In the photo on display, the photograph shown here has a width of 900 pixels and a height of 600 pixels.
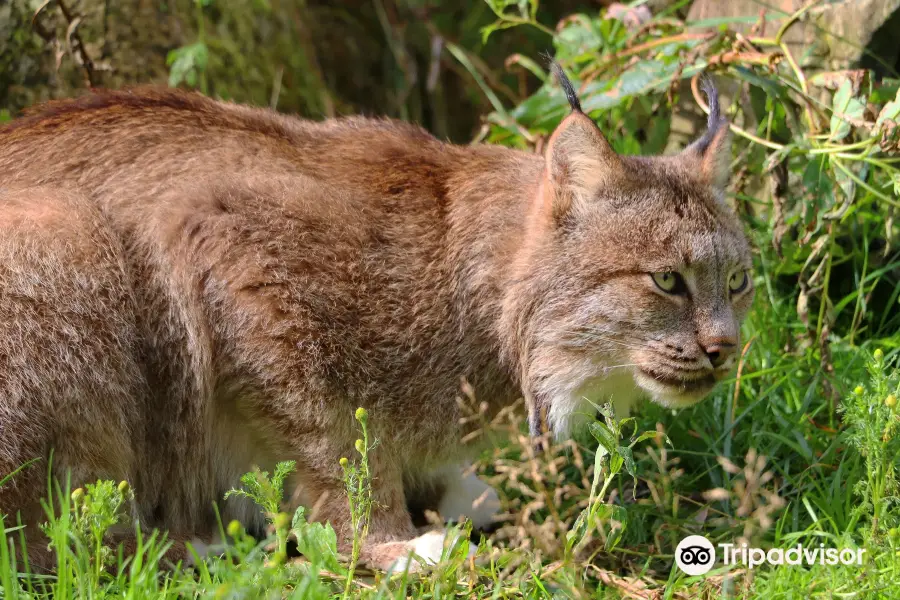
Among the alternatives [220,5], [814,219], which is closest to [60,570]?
[814,219]

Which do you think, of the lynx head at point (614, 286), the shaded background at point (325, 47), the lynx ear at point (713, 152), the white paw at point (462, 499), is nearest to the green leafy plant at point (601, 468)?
the lynx head at point (614, 286)

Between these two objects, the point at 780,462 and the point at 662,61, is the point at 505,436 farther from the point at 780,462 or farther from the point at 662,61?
the point at 662,61

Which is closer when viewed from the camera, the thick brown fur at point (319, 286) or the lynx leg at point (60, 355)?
the lynx leg at point (60, 355)

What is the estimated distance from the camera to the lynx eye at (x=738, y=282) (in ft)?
14.6

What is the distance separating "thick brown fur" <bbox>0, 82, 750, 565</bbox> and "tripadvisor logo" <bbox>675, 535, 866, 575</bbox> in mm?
598

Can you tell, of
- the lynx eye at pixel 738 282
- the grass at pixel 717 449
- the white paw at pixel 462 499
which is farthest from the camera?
the white paw at pixel 462 499

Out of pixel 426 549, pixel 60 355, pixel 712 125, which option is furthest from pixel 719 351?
pixel 60 355

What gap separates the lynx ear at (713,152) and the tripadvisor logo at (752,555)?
1548 millimetres

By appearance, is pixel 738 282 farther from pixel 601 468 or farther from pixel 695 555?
pixel 601 468

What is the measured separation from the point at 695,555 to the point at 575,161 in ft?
5.33

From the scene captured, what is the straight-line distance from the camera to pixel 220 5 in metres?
7.03

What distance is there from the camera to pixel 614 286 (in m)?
4.20

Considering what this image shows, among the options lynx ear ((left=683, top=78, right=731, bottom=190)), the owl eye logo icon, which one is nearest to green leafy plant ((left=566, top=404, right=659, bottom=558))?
the owl eye logo icon

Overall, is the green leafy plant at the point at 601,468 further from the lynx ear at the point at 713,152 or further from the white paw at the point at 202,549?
the lynx ear at the point at 713,152
